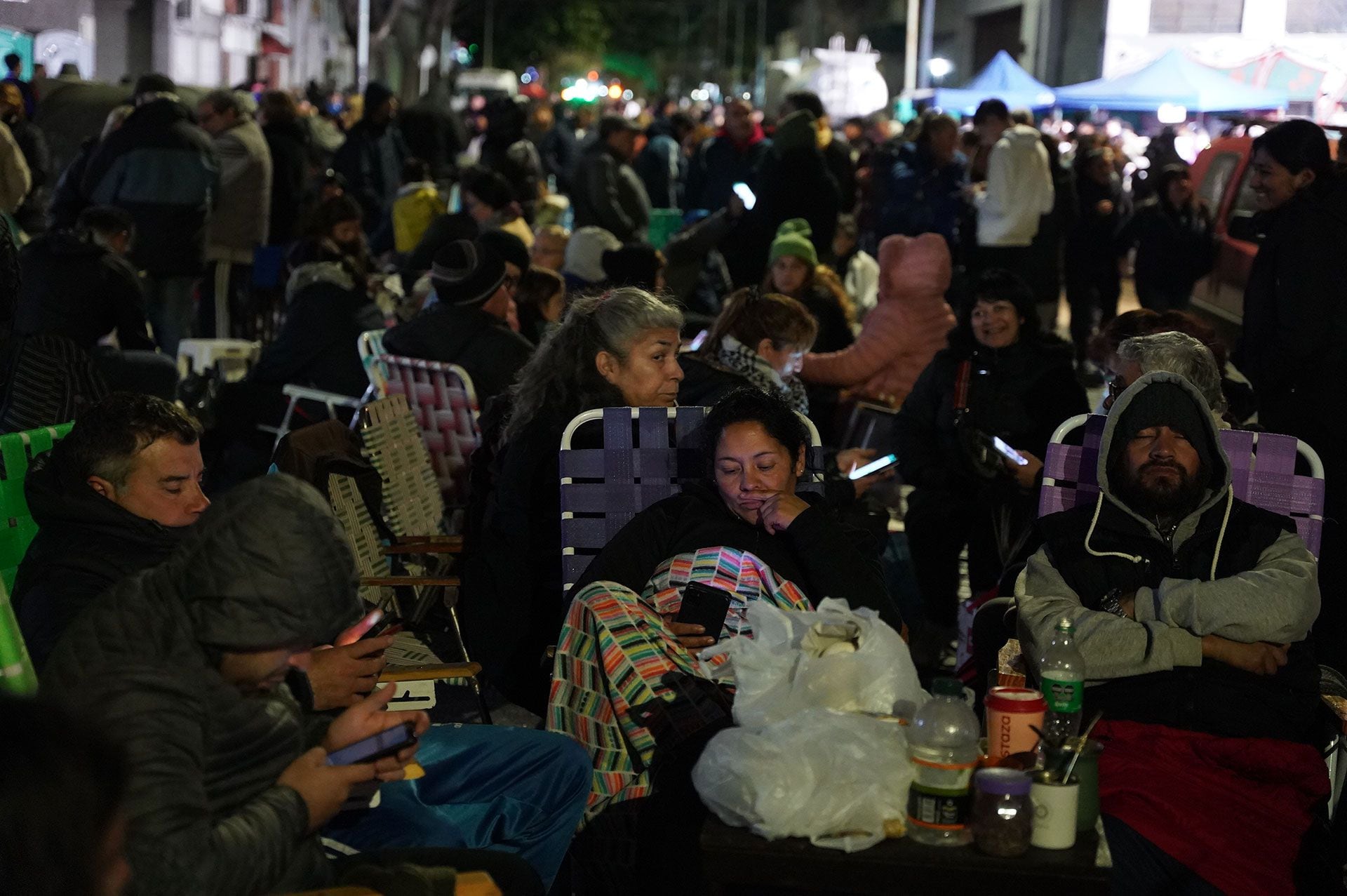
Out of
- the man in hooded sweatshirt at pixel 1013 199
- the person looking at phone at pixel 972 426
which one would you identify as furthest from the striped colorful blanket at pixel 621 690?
the man in hooded sweatshirt at pixel 1013 199

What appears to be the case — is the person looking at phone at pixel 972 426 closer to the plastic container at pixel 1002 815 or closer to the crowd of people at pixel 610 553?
the crowd of people at pixel 610 553

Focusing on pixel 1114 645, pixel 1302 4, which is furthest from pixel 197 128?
pixel 1302 4

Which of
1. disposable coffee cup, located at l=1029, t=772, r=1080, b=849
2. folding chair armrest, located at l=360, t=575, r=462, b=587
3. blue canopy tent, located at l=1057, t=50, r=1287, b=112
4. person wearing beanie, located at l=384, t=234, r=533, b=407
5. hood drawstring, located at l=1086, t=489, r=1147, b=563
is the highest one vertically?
blue canopy tent, located at l=1057, t=50, r=1287, b=112

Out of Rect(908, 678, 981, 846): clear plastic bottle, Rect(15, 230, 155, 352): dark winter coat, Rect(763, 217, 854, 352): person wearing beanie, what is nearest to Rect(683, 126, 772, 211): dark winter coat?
Rect(763, 217, 854, 352): person wearing beanie

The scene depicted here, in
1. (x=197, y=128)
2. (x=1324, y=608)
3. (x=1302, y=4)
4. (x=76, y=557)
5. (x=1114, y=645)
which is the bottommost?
(x=1324, y=608)

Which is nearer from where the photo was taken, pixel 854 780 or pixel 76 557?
pixel 854 780

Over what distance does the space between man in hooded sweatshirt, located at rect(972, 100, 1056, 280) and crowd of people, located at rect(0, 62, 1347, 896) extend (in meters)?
3.05

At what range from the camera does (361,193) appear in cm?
1338

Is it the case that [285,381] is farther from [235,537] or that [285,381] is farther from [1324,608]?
[235,537]

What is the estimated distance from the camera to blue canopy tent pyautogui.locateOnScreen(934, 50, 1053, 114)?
82.3ft

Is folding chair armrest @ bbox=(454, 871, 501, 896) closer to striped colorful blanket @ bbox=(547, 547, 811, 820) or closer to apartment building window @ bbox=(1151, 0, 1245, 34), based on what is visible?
striped colorful blanket @ bbox=(547, 547, 811, 820)

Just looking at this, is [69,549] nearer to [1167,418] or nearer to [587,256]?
[1167,418]

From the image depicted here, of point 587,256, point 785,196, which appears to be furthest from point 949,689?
point 785,196

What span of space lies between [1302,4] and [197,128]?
2783 centimetres
